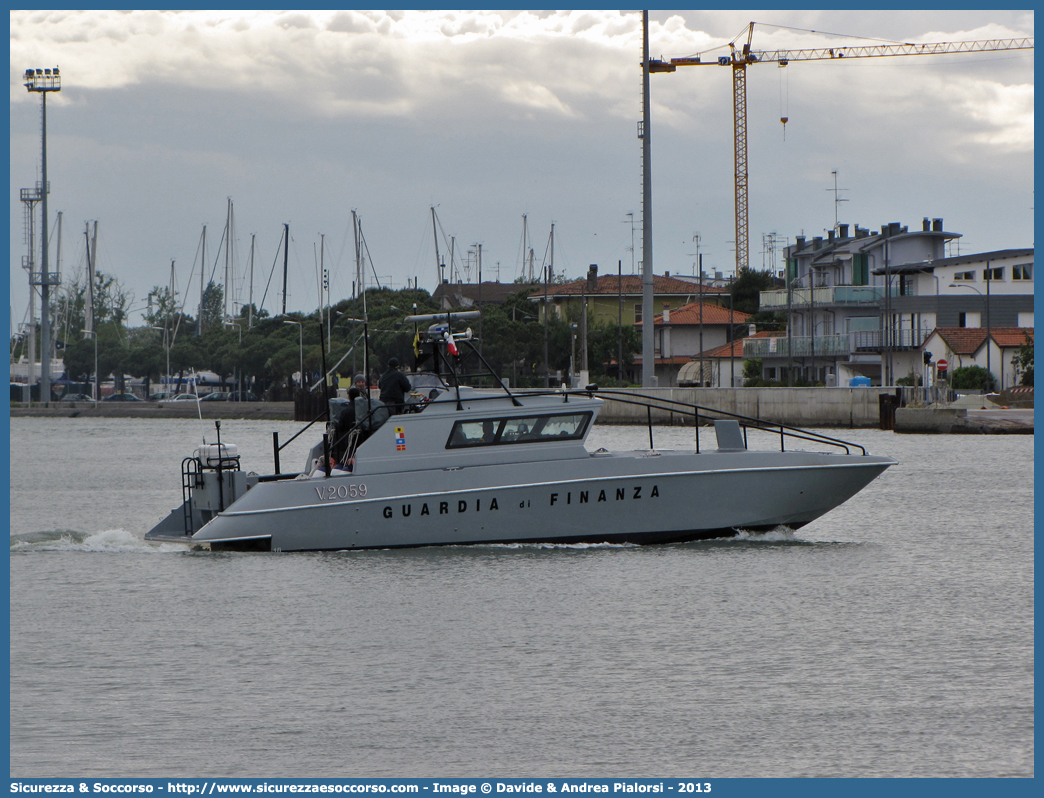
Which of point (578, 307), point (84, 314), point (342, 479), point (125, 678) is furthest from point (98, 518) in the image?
point (84, 314)

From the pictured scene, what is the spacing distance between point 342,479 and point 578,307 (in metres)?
72.4

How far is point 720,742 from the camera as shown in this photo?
31.4 feet

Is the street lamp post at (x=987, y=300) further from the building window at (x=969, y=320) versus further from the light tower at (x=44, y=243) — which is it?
the light tower at (x=44, y=243)

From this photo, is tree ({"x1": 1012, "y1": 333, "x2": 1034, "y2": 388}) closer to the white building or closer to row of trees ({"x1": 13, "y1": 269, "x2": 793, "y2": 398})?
the white building

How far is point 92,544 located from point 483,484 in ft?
22.0

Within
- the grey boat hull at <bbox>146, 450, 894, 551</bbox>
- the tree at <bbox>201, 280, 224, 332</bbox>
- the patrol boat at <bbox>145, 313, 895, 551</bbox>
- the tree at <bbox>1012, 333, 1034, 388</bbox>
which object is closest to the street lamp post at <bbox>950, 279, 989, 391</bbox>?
the tree at <bbox>1012, 333, 1034, 388</bbox>

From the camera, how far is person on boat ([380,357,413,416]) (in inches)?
667

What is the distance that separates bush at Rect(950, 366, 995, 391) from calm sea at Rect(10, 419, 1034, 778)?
3974cm

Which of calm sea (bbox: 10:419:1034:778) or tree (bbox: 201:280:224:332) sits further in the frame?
tree (bbox: 201:280:224:332)

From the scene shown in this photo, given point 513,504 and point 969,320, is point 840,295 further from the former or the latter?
point 513,504

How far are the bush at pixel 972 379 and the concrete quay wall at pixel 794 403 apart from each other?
581 cm

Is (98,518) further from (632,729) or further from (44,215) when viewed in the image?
(44,215)

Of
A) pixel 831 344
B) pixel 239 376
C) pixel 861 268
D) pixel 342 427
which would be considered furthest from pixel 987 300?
pixel 239 376

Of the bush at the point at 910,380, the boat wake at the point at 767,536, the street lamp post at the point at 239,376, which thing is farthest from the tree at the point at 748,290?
the boat wake at the point at 767,536
